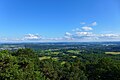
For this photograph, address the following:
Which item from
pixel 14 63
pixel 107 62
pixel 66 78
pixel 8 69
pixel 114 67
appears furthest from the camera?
pixel 107 62

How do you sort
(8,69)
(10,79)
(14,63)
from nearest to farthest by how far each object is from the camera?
(10,79) → (8,69) → (14,63)

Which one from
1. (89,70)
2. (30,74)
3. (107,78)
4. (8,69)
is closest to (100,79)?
(107,78)

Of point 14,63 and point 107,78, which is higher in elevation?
→ point 14,63

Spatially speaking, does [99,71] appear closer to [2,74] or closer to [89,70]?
[89,70]

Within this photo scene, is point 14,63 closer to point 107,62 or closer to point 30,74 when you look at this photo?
point 30,74

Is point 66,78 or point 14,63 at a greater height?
point 14,63

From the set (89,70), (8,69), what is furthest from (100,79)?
(8,69)

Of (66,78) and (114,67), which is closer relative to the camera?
(66,78)

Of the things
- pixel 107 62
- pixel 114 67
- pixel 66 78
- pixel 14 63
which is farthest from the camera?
pixel 107 62

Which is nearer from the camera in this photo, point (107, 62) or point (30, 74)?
point (30, 74)
